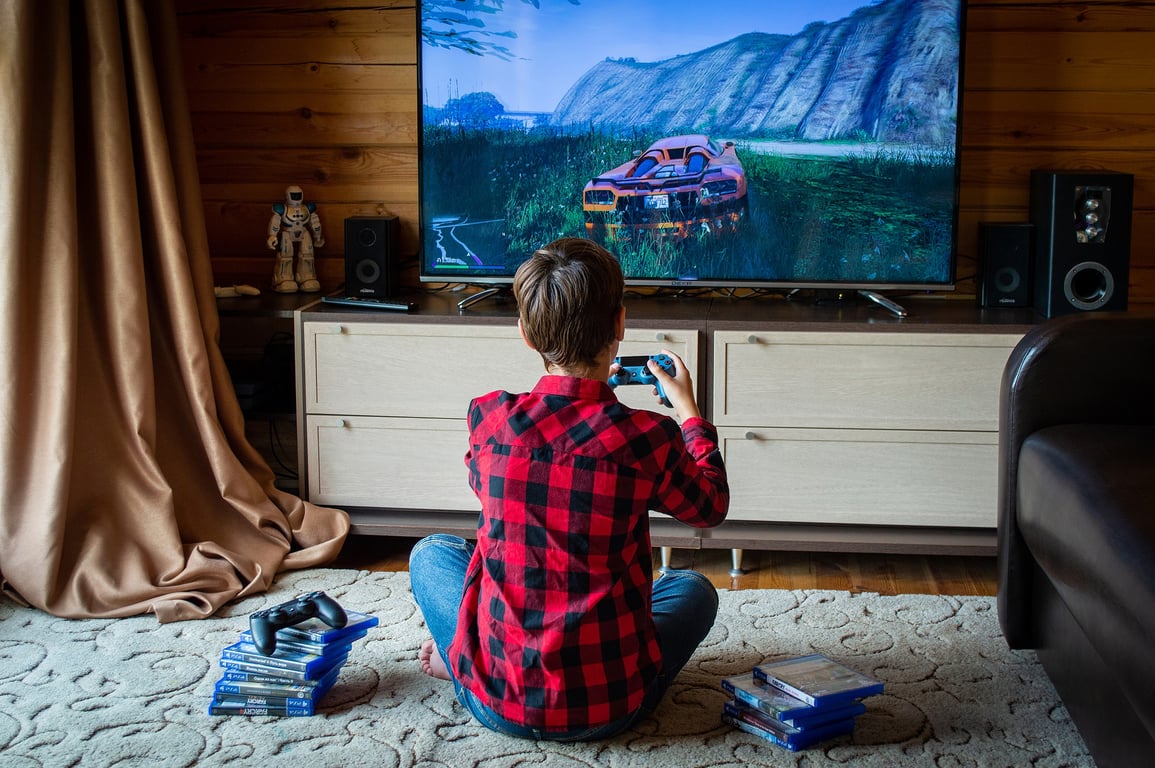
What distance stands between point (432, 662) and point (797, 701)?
2.18 ft

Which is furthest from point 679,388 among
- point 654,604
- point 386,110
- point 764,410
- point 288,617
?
point 386,110

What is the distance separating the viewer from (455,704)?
2.17 meters

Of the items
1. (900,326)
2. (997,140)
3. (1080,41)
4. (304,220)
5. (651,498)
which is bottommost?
(651,498)

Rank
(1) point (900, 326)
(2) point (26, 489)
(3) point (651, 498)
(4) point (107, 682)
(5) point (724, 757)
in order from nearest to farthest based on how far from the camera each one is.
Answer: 1. (3) point (651, 498)
2. (5) point (724, 757)
3. (4) point (107, 682)
4. (2) point (26, 489)
5. (1) point (900, 326)

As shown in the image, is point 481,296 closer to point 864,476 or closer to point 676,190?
point 676,190

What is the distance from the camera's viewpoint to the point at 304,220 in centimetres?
333

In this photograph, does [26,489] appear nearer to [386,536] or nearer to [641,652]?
[386,536]

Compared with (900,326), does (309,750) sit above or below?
below

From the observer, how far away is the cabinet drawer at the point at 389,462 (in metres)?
3.00

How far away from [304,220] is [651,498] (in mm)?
1829

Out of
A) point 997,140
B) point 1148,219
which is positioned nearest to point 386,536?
point 997,140

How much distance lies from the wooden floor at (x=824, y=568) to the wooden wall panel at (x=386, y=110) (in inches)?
29.3

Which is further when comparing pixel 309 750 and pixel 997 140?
pixel 997 140

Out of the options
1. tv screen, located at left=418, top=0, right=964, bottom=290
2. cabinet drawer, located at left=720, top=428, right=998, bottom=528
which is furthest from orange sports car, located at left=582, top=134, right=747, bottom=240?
cabinet drawer, located at left=720, top=428, right=998, bottom=528
